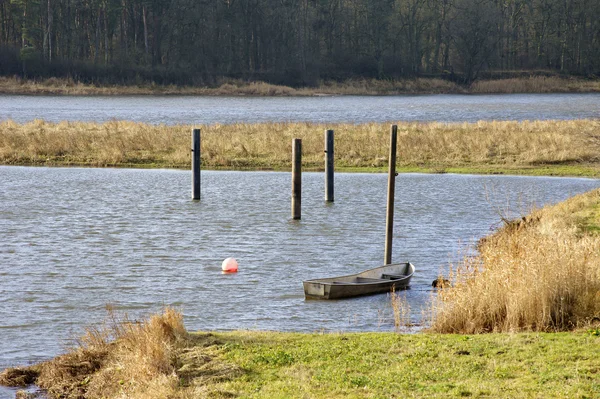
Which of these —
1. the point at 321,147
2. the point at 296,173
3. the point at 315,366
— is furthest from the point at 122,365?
the point at 321,147

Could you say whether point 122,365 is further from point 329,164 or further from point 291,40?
point 291,40

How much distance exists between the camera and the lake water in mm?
64188

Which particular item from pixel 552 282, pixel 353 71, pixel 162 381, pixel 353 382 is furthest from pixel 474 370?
pixel 353 71

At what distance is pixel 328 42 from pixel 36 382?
381 feet

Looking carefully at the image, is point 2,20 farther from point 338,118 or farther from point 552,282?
point 552,282

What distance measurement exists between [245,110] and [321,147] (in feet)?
130

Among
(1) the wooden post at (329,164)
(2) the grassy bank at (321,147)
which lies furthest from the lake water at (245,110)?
(1) the wooden post at (329,164)

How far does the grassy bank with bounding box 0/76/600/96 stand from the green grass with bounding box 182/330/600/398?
93.5 m

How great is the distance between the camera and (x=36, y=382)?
11438mm

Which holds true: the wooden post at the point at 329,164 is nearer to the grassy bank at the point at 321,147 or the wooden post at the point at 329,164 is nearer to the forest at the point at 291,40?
the grassy bank at the point at 321,147

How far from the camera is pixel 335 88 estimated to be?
368ft

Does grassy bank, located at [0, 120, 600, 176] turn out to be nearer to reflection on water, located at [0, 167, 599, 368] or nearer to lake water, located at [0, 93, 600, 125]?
→ reflection on water, located at [0, 167, 599, 368]

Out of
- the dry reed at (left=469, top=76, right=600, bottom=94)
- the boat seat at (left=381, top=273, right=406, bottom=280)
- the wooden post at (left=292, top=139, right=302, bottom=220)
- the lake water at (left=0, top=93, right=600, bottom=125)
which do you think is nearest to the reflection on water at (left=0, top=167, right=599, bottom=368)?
the boat seat at (left=381, top=273, right=406, bottom=280)

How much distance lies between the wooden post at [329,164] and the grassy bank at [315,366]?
14.9 metres
